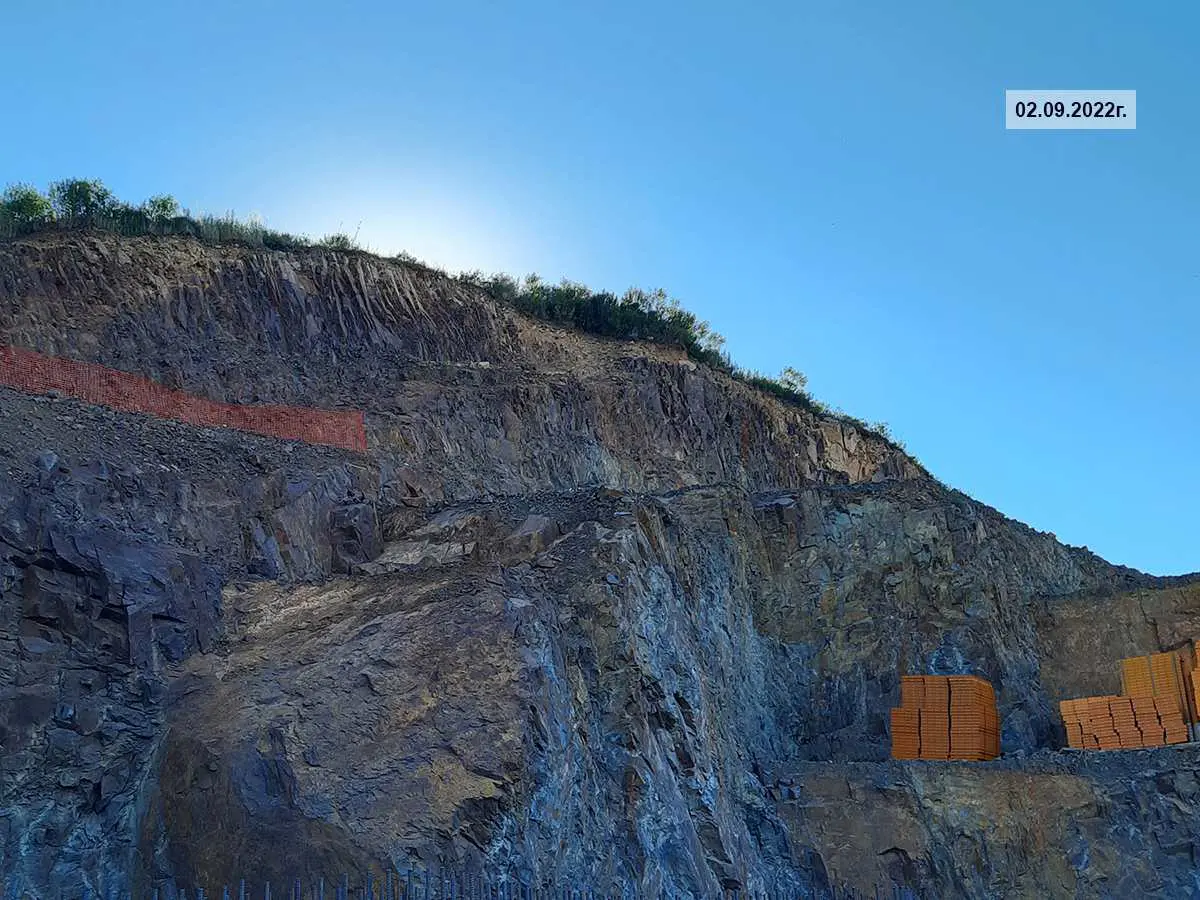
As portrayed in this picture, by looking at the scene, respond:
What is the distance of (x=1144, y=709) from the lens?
2386 cm

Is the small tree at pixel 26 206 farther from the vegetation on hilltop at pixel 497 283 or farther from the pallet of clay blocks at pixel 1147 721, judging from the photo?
the pallet of clay blocks at pixel 1147 721

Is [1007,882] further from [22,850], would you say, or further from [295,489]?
[22,850]

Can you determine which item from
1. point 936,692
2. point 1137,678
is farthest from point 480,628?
point 1137,678

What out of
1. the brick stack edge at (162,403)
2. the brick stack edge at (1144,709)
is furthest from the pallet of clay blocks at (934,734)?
the brick stack edge at (162,403)

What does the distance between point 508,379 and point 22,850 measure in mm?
19099

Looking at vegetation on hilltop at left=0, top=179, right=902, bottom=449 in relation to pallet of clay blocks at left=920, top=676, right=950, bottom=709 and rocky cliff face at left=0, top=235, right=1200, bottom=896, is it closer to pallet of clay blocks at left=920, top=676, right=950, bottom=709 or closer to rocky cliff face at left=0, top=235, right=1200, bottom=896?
rocky cliff face at left=0, top=235, right=1200, bottom=896

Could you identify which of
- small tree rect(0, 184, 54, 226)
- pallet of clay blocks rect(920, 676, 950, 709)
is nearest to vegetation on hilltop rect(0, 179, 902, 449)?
small tree rect(0, 184, 54, 226)

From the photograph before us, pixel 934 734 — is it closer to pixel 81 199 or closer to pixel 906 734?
pixel 906 734

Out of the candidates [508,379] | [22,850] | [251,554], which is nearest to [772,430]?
[508,379]

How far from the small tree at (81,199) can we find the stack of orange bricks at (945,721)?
778 inches

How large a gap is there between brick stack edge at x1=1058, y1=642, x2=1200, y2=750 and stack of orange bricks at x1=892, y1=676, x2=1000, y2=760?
4.75 ft

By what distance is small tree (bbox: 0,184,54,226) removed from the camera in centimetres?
2858

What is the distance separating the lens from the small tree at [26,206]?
28578mm

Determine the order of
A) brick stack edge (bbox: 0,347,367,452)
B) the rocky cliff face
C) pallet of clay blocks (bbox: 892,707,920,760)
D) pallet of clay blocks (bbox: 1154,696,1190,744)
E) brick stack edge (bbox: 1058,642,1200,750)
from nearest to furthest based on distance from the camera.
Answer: the rocky cliff face, brick stack edge (bbox: 0,347,367,452), pallet of clay blocks (bbox: 1154,696,1190,744), brick stack edge (bbox: 1058,642,1200,750), pallet of clay blocks (bbox: 892,707,920,760)
